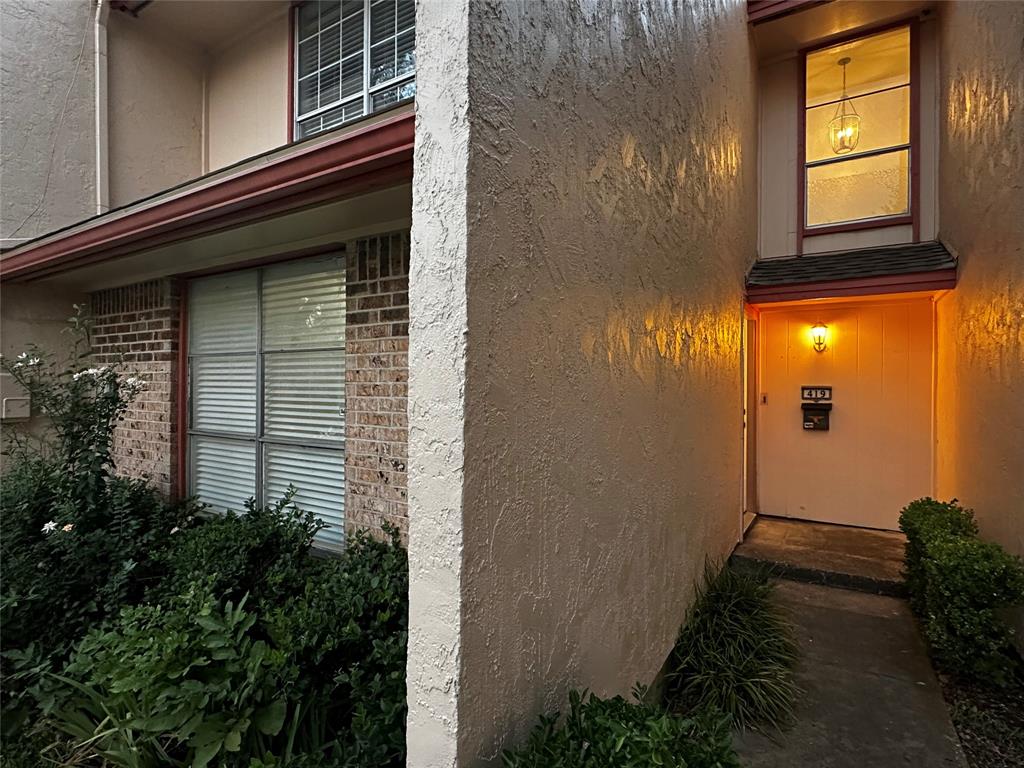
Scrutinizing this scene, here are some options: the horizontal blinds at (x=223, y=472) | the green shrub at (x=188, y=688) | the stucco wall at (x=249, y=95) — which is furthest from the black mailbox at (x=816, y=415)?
the stucco wall at (x=249, y=95)

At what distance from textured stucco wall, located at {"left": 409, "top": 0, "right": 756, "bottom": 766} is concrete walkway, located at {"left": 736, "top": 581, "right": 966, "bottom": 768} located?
0.89m

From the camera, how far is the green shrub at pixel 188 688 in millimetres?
1889

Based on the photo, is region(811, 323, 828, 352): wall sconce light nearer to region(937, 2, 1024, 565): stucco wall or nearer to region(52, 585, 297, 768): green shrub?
region(937, 2, 1024, 565): stucco wall

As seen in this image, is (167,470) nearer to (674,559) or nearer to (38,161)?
(38,161)

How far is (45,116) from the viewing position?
5191 millimetres

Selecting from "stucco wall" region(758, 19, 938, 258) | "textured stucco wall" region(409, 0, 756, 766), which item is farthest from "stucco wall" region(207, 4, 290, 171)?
"stucco wall" region(758, 19, 938, 258)

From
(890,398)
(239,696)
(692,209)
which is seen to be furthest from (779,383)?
(239,696)

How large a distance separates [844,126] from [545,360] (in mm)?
7073

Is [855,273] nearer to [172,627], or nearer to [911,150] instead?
[911,150]

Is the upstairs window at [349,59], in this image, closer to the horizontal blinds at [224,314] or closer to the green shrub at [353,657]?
the horizontal blinds at [224,314]

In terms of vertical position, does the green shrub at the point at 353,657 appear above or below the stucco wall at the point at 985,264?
below

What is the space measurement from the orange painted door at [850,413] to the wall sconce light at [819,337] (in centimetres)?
5

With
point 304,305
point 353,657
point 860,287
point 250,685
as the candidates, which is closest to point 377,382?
point 304,305

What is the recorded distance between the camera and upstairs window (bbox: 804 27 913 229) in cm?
637
